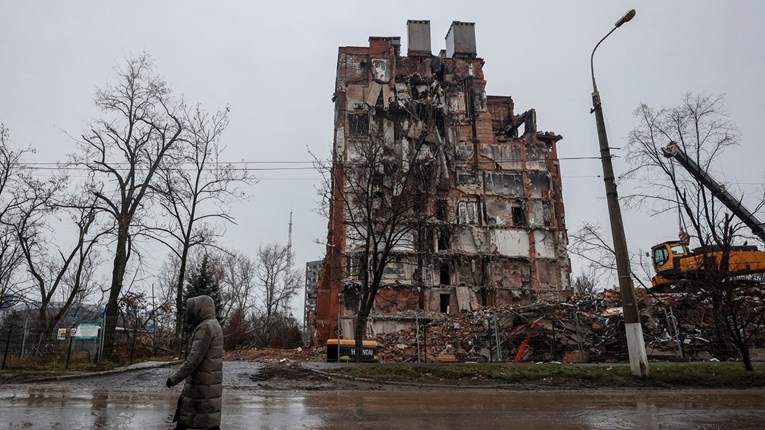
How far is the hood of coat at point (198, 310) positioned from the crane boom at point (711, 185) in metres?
19.3

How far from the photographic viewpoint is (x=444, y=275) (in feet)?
134

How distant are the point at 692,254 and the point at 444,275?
1965 cm

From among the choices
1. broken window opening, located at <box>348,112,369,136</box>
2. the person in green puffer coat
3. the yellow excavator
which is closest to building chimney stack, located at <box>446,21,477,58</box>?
broken window opening, located at <box>348,112,369,136</box>

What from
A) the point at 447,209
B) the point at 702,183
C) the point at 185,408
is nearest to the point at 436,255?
the point at 447,209

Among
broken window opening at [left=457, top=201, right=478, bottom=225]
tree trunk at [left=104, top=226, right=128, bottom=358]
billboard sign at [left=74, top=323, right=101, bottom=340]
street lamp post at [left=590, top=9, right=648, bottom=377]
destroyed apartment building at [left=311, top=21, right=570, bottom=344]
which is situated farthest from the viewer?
broken window opening at [left=457, top=201, right=478, bottom=225]

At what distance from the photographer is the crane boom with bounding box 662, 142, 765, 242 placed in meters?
19.7

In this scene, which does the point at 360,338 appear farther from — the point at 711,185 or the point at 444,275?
the point at 444,275

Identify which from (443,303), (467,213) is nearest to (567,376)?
(443,303)

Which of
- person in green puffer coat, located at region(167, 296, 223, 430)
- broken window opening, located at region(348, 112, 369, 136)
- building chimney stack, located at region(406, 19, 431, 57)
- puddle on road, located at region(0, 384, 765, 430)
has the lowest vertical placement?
puddle on road, located at region(0, 384, 765, 430)

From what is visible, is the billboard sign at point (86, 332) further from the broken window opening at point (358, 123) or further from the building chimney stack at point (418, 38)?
the building chimney stack at point (418, 38)

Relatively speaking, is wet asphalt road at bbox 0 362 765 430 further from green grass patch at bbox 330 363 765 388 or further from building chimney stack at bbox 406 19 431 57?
building chimney stack at bbox 406 19 431 57

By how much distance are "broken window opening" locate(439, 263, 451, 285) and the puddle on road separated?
28798 mm

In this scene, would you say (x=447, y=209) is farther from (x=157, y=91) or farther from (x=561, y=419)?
(x=561, y=419)

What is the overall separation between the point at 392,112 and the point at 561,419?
3692cm
